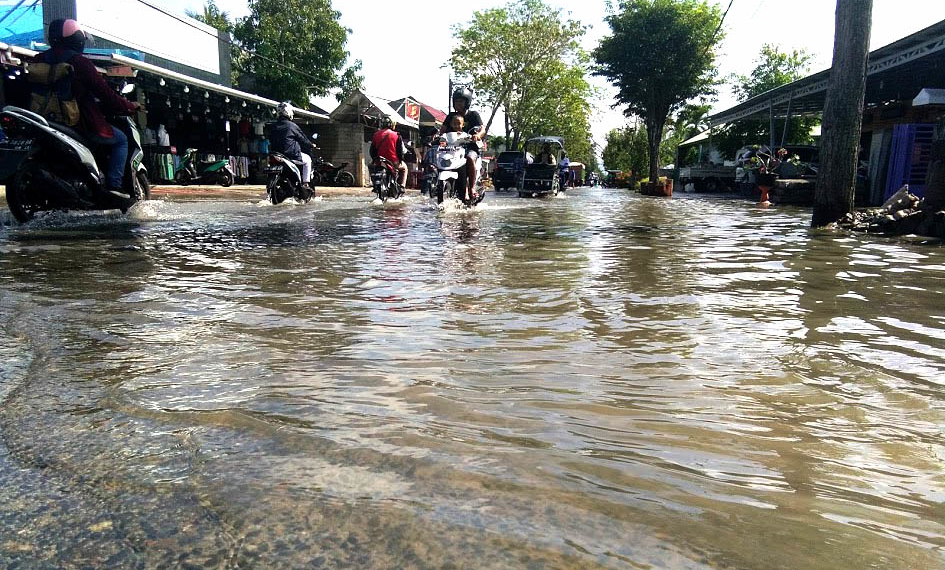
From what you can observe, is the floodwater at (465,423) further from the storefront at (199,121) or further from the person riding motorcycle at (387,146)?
the storefront at (199,121)

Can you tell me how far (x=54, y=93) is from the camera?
684 cm

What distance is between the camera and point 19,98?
14.2 metres

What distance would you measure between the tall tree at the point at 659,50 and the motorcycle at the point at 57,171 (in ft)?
87.4

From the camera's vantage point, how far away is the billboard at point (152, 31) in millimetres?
16953

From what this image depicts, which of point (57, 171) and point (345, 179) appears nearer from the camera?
point (57, 171)

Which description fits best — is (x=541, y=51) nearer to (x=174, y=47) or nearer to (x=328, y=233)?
(x=174, y=47)

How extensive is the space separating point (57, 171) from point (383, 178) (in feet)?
23.0

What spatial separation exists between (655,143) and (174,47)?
21912mm

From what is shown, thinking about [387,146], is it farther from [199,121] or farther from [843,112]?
[199,121]

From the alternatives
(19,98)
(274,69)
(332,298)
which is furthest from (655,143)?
(332,298)

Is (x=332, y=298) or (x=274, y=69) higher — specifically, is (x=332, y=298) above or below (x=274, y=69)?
below

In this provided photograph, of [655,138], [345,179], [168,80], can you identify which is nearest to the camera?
[168,80]

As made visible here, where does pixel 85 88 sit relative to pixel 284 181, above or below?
above

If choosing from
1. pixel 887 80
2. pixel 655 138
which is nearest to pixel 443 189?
pixel 887 80
